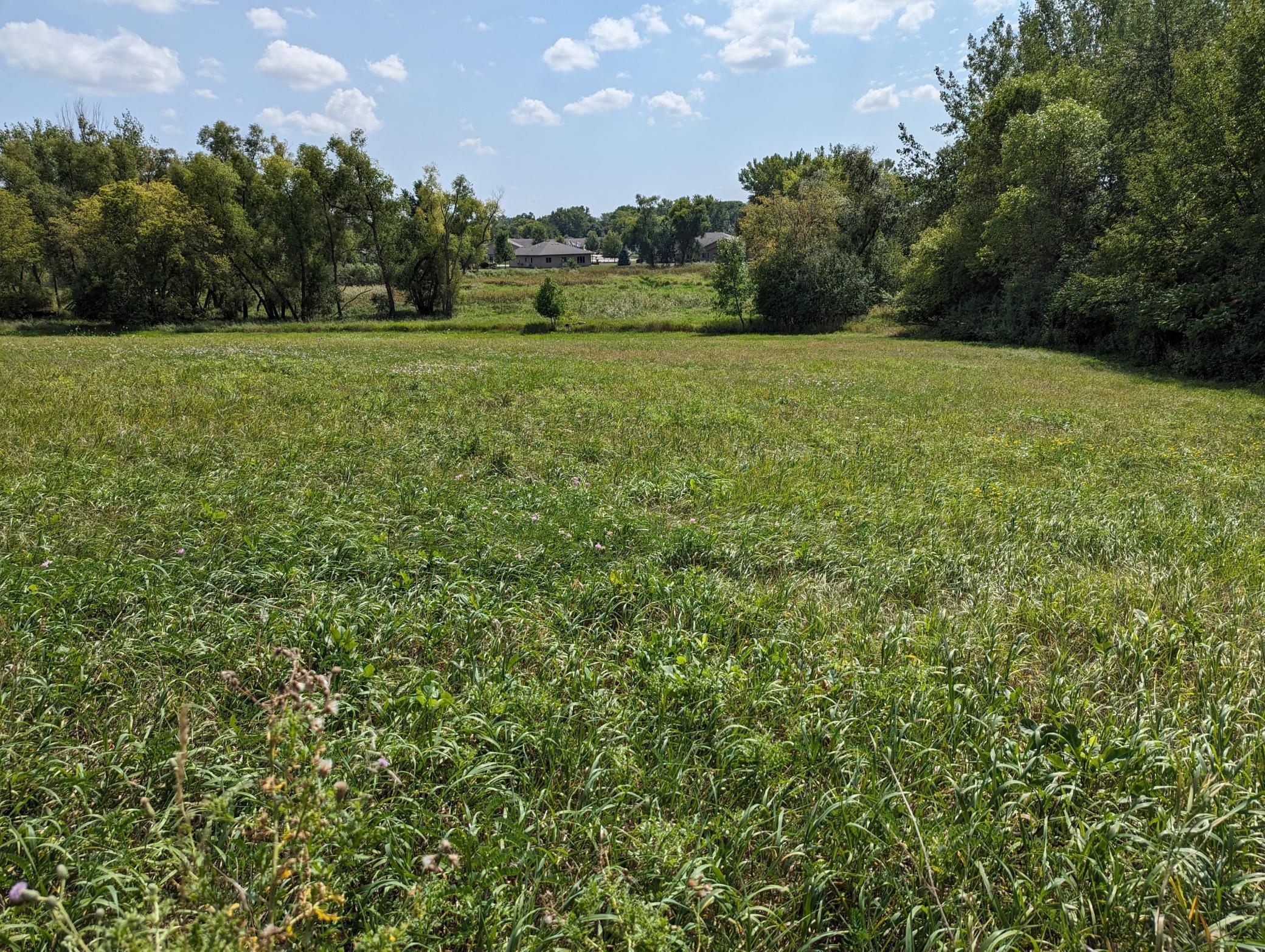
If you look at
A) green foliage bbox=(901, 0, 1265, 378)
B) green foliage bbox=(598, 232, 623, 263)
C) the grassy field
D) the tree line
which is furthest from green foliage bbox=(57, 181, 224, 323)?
green foliage bbox=(598, 232, 623, 263)

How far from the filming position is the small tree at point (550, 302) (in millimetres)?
50656

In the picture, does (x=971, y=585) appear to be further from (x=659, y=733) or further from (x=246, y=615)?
(x=246, y=615)

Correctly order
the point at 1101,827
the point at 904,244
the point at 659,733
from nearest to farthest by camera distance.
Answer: the point at 1101,827
the point at 659,733
the point at 904,244

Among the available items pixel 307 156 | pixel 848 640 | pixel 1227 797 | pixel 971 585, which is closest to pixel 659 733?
pixel 848 640

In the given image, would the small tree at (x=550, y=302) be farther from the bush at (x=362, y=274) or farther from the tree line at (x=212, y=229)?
the bush at (x=362, y=274)

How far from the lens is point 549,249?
130125 mm

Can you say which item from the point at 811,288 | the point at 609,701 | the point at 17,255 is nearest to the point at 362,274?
the point at 17,255

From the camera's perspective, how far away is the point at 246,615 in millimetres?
4254

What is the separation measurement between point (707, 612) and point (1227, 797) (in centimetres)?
285

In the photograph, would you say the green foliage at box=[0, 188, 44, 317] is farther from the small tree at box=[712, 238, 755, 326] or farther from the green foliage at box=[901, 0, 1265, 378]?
the green foliage at box=[901, 0, 1265, 378]

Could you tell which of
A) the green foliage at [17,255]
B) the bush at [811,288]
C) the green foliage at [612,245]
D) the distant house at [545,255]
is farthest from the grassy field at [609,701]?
the green foliage at [612,245]

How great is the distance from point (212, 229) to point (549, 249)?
89.2 metres

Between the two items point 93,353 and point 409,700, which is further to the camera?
point 93,353

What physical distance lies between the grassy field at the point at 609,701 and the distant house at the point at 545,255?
419 ft
